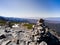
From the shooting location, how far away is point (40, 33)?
42.5m

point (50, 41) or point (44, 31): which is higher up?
point (44, 31)

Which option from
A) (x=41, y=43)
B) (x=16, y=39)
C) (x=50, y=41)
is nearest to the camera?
(x=41, y=43)

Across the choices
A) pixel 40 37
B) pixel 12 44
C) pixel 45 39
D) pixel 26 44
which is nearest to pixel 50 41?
pixel 45 39

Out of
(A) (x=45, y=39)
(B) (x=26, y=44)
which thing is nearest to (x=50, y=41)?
(A) (x=45, y=39)

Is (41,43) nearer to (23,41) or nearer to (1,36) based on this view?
(23,41)

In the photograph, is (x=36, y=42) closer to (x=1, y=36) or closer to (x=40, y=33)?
(x=40, y=33)

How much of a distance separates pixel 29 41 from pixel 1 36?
11.0 metres

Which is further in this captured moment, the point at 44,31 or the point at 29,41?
the point at 44,31

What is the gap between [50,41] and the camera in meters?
45.7

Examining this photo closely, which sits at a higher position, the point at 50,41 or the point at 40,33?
the point at 40,33

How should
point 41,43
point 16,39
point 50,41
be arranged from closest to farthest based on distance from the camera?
point 41,43 → point 16,39 → point 50,41

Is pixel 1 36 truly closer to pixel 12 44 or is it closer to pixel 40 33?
pixel 12 44

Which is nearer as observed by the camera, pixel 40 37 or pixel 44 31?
pixel 40 37

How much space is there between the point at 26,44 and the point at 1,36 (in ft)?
35.7
